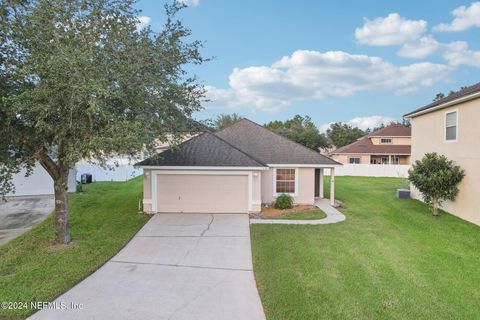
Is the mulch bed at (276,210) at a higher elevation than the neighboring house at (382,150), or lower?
lower

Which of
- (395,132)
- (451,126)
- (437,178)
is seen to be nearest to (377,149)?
(395,132)

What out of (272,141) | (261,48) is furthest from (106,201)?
(261,48)

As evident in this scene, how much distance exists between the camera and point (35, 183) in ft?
63.5

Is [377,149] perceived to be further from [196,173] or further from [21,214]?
[21,214]

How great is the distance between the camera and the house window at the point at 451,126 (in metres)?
13.0

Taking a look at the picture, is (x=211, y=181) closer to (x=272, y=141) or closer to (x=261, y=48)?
(x=272, y=141)

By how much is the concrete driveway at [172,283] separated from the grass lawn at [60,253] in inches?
14.3

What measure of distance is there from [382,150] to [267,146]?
25.5 m

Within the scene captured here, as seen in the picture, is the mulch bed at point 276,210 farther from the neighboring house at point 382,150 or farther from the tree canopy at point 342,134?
the tree canopy at point 342,134

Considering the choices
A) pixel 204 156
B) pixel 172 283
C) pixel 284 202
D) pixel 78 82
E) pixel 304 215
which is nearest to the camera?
pixel 172 283

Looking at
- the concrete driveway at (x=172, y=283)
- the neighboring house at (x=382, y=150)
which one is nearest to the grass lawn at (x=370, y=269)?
the concrete driveway at (x=172, y=283)

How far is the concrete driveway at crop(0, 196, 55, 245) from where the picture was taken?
37.0ft

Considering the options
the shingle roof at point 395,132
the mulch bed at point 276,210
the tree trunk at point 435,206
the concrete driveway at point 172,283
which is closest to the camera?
the concrete driveway at point 172,283

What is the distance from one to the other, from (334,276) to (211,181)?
7.71m
